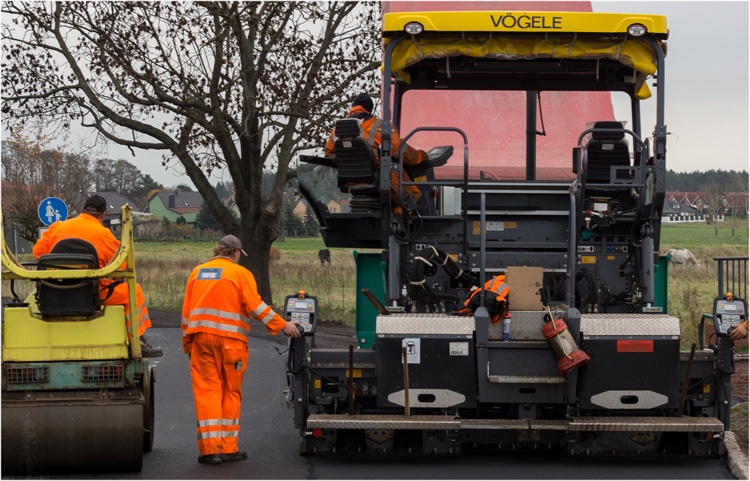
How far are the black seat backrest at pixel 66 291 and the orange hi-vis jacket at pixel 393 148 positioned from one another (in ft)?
→ 7.50

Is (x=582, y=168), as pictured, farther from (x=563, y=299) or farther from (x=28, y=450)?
(x=28, y=450)

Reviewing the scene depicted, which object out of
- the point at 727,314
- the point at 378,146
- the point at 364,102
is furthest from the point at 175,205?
the point at 727,314

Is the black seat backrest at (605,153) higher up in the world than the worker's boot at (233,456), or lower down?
higher up

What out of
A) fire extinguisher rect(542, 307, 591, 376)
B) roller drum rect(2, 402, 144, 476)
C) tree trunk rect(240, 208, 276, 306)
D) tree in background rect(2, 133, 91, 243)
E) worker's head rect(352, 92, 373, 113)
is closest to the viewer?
roller drum rect(2, 402, 144, 476)

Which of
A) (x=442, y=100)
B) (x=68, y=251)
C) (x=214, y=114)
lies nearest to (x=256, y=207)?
(x=214, y=114)

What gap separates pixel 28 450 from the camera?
8109 millimetres

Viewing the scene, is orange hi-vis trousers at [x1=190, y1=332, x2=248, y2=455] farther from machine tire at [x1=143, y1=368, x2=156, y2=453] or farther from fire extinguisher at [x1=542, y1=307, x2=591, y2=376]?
fire extinguisher at [x1=542, y1=307, x2=591, y2=376]

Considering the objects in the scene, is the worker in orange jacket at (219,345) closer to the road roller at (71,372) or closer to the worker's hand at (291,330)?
the worker's hand at (291,330)

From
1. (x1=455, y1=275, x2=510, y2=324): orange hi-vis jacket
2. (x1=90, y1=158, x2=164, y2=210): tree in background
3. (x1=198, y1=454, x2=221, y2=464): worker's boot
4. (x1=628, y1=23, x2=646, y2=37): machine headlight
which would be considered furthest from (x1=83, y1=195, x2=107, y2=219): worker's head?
(x1=90, y1=158, x2=164, y2=210): tree in background

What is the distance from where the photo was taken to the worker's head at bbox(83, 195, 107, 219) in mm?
9266

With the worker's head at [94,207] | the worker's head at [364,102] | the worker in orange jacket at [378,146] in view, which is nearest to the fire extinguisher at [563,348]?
the worker in orange jacket at [378,146]

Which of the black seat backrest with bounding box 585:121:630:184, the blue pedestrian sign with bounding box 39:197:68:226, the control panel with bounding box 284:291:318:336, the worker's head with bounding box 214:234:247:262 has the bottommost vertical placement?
the control panel with bounding box 284:291:318:336

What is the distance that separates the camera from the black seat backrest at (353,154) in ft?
30.2

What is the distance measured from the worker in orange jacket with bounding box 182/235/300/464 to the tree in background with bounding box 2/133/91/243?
83.4 feet
